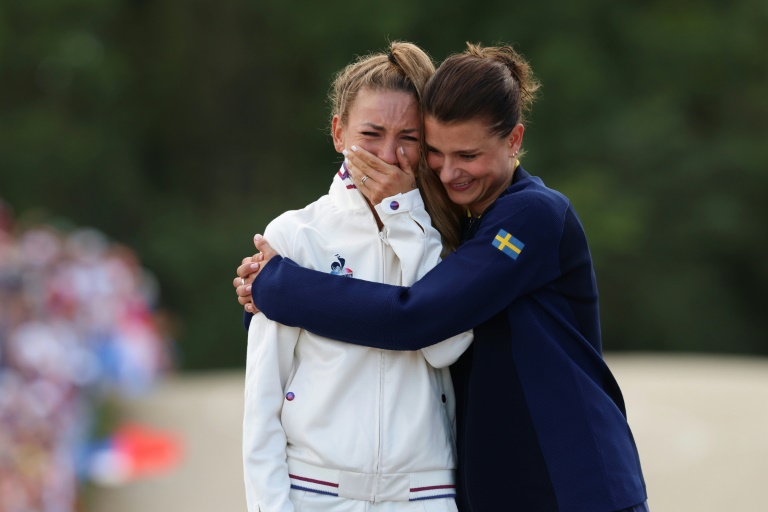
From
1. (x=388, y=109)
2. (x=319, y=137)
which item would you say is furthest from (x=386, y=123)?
(x=319, y=137)

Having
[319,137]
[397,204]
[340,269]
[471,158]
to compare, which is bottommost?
[340,269]

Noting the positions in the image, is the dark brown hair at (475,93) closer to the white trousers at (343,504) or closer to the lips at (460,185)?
the lips at (460,185)

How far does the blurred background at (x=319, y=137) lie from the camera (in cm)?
1741

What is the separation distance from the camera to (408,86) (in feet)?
8.92

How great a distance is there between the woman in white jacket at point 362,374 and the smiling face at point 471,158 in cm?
5

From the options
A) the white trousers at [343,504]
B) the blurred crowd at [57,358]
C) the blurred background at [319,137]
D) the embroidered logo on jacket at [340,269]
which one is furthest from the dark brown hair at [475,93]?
the blurred background at [319,137]

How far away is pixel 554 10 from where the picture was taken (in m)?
18.3

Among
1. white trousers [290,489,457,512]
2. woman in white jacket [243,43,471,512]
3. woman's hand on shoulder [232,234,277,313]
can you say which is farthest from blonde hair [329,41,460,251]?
white trousers [290,489,457,512]

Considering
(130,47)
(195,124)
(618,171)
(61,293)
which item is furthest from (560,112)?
(61,293)

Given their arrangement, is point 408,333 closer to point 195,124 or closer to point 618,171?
point 618,171

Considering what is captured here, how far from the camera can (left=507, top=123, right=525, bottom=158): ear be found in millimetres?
2750

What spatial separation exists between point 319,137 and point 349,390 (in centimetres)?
1658

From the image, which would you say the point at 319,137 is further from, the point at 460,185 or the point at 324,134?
the point at 460,185

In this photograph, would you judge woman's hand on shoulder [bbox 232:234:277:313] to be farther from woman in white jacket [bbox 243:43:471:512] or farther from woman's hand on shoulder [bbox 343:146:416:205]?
woman's hand on shoulder [bbox 343:146:416:205]
